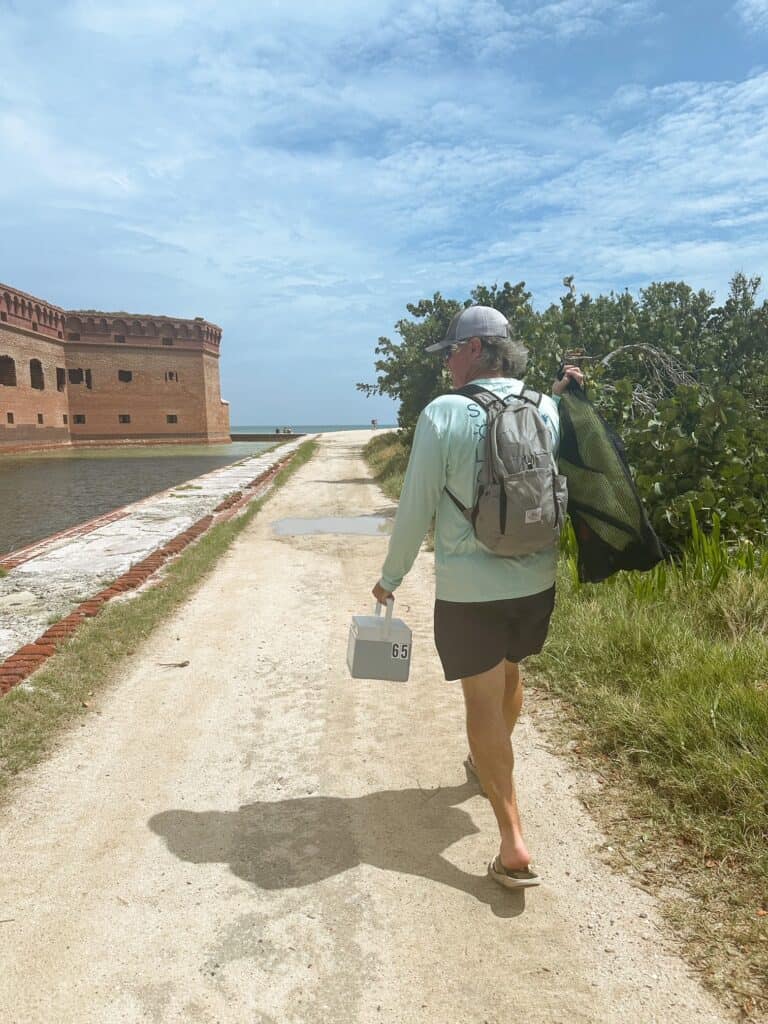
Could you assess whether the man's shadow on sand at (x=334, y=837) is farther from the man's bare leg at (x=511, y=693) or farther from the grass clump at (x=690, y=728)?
the grass clump at (x=690, y=728)

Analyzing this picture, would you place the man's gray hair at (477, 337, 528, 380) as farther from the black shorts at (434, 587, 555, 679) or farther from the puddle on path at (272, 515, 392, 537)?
the puddle on path at (272, 515, 392, 537)

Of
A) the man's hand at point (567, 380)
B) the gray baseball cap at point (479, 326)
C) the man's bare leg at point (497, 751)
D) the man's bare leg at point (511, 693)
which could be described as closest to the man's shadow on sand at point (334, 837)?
the man's bare leg at point (497, 751)

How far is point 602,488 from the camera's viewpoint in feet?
9.03

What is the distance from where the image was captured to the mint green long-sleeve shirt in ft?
7.81

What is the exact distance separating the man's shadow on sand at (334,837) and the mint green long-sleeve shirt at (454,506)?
3.34ft

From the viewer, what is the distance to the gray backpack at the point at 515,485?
230cm

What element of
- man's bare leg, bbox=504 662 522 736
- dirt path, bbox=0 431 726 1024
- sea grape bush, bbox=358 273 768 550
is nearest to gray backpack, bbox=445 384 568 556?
man's bare leg, bbox=504 662 522 736

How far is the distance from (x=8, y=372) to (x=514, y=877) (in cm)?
4282

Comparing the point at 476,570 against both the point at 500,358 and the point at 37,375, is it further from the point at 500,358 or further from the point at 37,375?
the point at 37,375

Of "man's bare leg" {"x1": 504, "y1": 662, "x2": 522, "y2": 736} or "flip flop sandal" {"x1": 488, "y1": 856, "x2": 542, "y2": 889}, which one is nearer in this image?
"flip flop sandal" {"x1": 488, "y1": 856, "x2": 542, "y2": 889}

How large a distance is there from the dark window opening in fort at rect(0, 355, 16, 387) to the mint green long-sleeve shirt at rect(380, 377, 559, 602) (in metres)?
41.7

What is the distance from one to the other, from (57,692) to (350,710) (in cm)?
171

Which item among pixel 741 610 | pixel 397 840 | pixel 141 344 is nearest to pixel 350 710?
pixel 397 840

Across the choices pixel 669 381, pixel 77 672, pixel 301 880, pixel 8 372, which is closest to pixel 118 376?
pixel 8 372
